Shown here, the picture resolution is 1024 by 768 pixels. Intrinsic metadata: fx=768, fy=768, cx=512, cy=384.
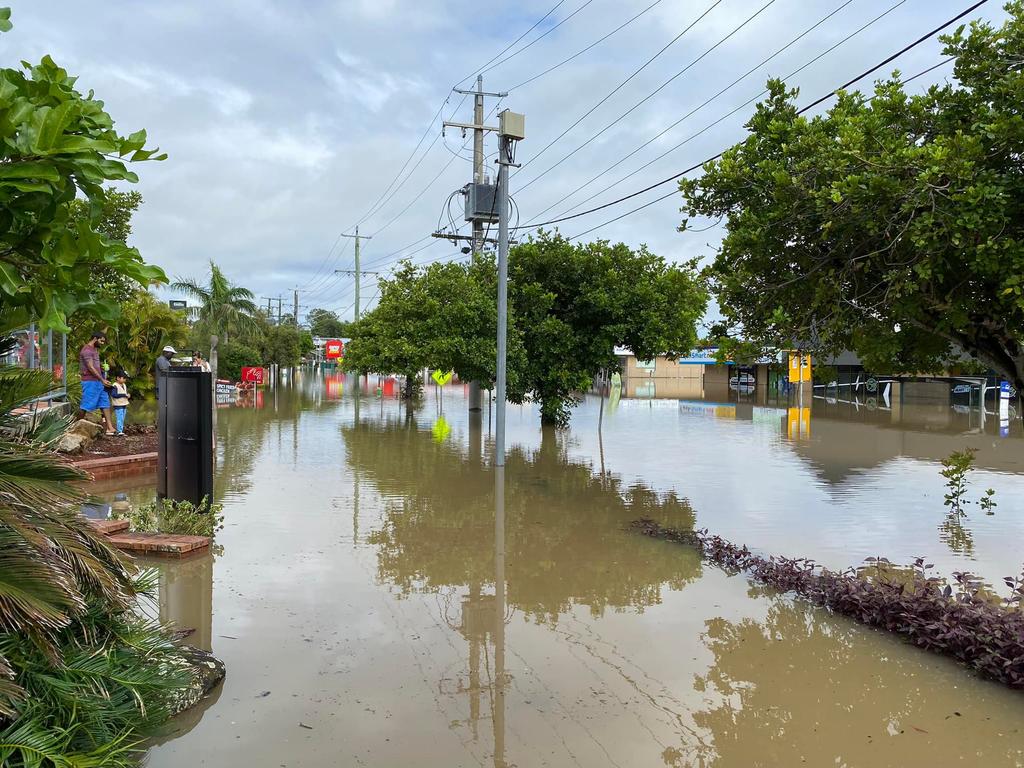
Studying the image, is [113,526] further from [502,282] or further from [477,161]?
[477,161]

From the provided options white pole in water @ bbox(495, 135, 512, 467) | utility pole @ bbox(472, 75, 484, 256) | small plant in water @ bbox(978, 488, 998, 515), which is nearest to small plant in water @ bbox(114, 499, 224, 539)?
white pole in water @ bbox(495, 135, 512, 467)

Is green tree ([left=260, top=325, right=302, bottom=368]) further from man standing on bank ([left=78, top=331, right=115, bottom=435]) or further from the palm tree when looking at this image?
man standing on bank ([left=78, top=331, right=115, bottom=435])

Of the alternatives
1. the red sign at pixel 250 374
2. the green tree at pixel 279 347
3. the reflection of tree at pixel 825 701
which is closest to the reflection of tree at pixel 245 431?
the red sign at pixel 250 374

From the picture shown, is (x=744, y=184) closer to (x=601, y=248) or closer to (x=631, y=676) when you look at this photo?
(x=631, y=676)

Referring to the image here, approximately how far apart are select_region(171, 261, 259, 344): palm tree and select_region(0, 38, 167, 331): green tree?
4042 centimetres

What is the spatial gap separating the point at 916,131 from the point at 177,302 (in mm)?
35790

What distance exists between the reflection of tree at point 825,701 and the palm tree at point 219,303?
39.6 m

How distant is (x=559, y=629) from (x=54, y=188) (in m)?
4.51

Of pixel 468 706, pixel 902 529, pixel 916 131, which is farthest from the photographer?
pixel 902 529

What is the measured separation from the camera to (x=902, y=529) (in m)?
9.41

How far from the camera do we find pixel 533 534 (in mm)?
8977

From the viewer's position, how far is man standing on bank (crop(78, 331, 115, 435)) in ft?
42.5

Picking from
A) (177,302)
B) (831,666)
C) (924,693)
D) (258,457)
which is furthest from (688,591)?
(177,302)

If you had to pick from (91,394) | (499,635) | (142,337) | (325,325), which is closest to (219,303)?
(142,337)
